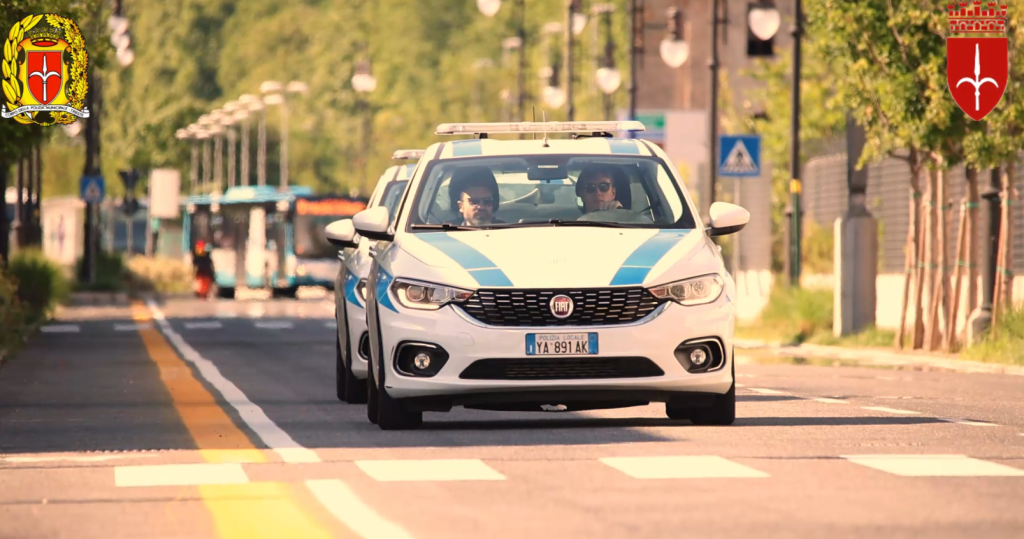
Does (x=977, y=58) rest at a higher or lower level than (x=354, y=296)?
higher

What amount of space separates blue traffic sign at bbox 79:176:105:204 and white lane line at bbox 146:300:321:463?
83.9ft

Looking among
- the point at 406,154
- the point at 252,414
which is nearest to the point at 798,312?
the point at 406,154

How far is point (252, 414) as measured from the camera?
16906mm

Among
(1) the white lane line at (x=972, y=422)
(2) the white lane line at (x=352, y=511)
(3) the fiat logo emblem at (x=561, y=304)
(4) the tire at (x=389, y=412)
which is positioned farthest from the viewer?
(1) the white lane line at (x=972, y=422)

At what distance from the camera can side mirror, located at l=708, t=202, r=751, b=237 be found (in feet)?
48.5

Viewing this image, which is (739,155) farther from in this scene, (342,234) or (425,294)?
(425,294)

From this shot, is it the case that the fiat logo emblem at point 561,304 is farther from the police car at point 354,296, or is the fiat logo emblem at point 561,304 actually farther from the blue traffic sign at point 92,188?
the blue traffic sign at point 92,188

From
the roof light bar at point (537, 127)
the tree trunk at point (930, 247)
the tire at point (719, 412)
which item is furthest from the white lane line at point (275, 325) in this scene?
the tire at point (719, 412)

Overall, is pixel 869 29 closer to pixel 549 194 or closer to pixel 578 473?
pixel 549 194

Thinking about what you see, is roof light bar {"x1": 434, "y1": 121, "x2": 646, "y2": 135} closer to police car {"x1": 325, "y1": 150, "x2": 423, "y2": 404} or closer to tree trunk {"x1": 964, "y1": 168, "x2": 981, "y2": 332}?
police car {"x1": 325, "y1": 150, "x2": 423, "y2": 404}

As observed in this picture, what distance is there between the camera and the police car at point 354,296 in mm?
16859

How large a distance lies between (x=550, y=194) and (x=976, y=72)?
12.2 m

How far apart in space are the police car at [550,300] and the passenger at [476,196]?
10 mm

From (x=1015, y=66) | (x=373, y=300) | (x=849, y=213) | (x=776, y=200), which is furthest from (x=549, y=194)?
(x=776, y=200)
